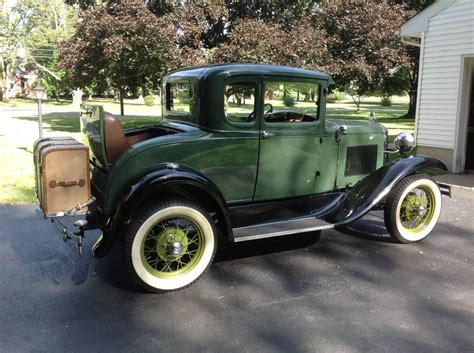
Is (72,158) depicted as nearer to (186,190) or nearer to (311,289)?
(186,190)

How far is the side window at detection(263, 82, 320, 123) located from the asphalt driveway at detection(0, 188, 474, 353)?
53.0 inches

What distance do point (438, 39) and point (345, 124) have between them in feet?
18.5

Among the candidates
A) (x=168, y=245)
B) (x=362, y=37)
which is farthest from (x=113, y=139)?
(x=362, y=37)

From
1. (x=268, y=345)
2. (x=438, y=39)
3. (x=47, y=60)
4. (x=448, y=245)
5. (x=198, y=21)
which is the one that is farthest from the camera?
(x=47, y=60)

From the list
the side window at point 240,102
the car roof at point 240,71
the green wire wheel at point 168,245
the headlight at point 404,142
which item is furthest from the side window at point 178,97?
the headlight at point 404,142

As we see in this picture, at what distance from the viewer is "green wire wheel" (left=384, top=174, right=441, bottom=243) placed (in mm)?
4797

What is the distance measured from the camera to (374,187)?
183 inches

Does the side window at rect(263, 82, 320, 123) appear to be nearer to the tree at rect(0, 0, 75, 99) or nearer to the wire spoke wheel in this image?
the wire spoke wheel

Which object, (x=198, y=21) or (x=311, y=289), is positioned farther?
(x=198, y=21)

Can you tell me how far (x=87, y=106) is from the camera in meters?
4.41

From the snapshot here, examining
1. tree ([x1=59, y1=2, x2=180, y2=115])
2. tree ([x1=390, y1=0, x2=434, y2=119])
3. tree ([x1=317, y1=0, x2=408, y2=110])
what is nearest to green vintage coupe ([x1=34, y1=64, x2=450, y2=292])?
tree ([x1=59, y1=2, x2=180, y2=115])

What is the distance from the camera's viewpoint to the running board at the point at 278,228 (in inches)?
159

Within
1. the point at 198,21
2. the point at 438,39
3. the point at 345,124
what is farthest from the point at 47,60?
the point at 345,124

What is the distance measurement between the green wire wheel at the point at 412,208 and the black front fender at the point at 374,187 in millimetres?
111
